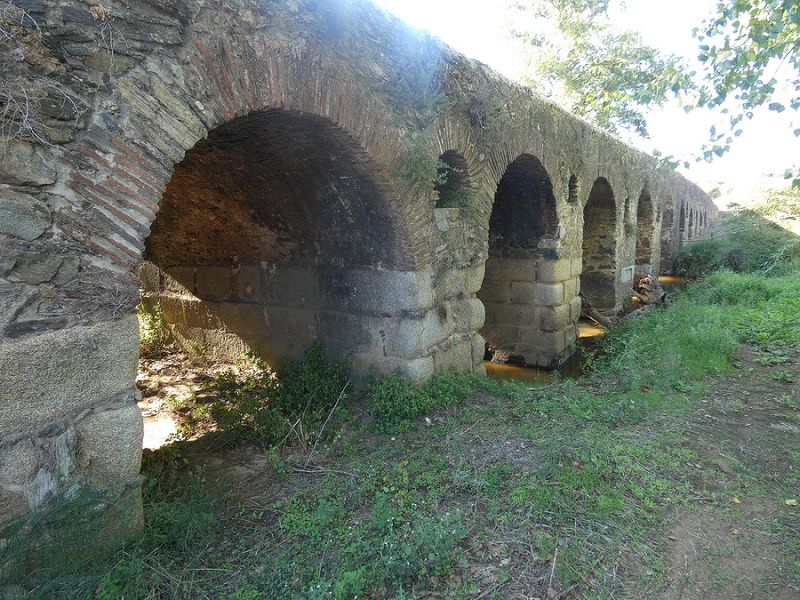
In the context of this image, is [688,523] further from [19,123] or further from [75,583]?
[19,123]

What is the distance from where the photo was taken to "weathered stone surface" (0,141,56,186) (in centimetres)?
206

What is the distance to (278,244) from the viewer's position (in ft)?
16.7

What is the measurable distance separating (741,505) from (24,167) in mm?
4181

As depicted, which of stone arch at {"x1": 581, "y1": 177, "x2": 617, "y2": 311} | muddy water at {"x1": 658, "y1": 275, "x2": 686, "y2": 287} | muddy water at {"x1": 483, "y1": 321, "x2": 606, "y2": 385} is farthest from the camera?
muddy water at {"x1": 658, "y1": 275, "x2": 686, "y2": 287}

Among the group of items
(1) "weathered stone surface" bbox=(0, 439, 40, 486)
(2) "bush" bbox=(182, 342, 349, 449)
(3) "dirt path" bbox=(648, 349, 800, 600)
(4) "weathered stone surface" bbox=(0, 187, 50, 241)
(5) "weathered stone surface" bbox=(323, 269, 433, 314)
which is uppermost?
(4) "weathered stone surface" bbox=(0, 187, 50, 241)

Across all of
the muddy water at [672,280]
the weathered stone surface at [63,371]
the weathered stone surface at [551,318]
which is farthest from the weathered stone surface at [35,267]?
the muddy water at [672,280]

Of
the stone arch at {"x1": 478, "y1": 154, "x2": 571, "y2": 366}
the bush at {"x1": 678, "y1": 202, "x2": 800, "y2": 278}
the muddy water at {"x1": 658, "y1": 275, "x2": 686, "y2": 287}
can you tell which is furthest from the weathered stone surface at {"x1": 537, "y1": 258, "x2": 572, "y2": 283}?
the muddy water at {"x1": 658, "y1": 275, "x2": 686, "y2": 287}

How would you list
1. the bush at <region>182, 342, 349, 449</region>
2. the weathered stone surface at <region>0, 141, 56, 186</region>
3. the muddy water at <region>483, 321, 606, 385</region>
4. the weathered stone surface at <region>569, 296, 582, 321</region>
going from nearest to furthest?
the weathered stone surface at <region>0, 141, 56, 186</region>
the bush at <region>182, 342, 349, 449</region>
the muddy water at <region>483, 321, 606, 385</region>
the weathered stone surface at <region>569, 296, 582, 321</region>

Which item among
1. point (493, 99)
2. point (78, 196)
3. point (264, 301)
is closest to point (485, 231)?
point (493, 99)

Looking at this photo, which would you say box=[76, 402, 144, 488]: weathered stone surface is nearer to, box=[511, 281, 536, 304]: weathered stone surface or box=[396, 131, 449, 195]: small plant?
box=[396, 131, 449, 195]: small plant

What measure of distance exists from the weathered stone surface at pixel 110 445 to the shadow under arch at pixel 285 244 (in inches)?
79.0

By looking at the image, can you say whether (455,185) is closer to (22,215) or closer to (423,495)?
(423,495)

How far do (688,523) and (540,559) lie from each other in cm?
99

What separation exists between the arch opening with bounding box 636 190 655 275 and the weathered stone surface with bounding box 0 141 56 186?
13.9m
